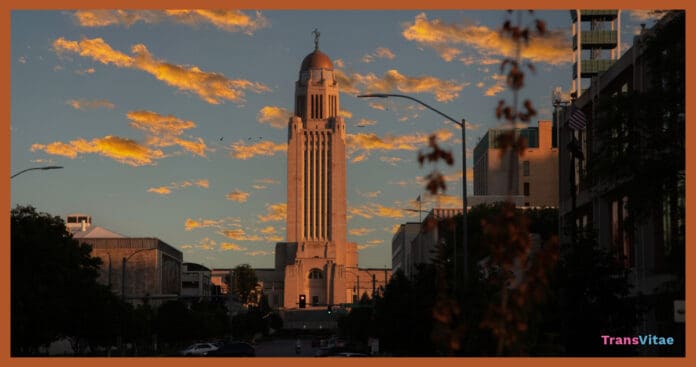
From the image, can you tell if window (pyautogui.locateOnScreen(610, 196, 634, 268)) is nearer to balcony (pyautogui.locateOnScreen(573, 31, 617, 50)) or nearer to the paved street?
the paved street

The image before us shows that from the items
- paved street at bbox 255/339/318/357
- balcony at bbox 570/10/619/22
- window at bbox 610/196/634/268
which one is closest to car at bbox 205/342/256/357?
paved street at bbox 255/339/318/357

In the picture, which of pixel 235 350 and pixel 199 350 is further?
pixel 199 350

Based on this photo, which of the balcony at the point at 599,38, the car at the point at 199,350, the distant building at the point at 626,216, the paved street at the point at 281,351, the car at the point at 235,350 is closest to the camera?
the distant building at the point at 626,216

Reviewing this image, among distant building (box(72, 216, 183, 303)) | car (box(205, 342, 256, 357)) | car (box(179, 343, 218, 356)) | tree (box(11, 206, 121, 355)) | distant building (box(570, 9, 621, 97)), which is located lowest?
car (box(179, 343, 218, 356))

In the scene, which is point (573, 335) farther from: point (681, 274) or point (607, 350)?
point (681, 274)

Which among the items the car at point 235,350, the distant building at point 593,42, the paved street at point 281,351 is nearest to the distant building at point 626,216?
the car at point 235,350

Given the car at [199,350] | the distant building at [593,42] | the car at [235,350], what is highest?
the distant building at [593,42]

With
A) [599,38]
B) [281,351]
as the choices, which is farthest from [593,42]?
[281,351]

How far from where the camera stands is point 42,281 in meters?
61.5

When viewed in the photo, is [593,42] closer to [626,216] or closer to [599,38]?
[599,38]

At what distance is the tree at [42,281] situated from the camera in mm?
58719

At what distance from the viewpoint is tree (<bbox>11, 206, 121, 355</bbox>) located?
58.7 m

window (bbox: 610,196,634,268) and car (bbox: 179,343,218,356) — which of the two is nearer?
window (bbox: 610,196,634,268)

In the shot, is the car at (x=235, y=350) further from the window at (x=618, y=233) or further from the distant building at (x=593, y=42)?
the distant building at (x=593, y=42)
